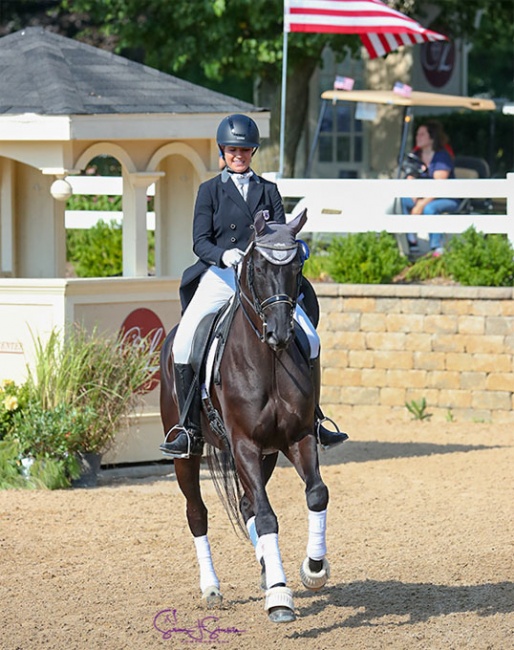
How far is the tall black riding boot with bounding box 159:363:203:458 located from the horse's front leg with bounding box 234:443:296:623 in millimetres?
723

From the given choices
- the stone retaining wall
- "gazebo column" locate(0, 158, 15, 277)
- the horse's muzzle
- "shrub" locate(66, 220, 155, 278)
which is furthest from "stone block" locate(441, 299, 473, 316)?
the horse's muzzle

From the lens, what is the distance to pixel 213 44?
21.6 m

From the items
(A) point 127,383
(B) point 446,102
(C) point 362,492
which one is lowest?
(C) point 362,492

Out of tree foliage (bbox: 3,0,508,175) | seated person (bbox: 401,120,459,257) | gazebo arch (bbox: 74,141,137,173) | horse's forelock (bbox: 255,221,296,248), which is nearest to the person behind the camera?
horse's forelock (bbox: 255,221,296,248)

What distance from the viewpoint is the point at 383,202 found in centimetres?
1535

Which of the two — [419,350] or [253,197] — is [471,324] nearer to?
[419,350]

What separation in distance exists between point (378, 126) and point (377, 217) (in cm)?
1164

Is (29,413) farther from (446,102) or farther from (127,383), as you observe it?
(446,102)

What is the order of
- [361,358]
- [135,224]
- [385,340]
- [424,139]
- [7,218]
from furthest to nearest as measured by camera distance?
[424,139]
[361,358]
[385,340]
[7,218]
[135,224]

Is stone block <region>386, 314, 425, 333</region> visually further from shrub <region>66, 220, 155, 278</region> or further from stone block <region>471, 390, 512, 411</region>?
shrub <region>66, 220, 155, 278</region>

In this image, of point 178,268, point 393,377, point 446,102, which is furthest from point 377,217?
point 446,102

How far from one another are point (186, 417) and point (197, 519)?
0.61m

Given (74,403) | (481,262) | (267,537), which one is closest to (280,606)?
(267,537)

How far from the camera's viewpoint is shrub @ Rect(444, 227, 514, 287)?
47.8 feet
